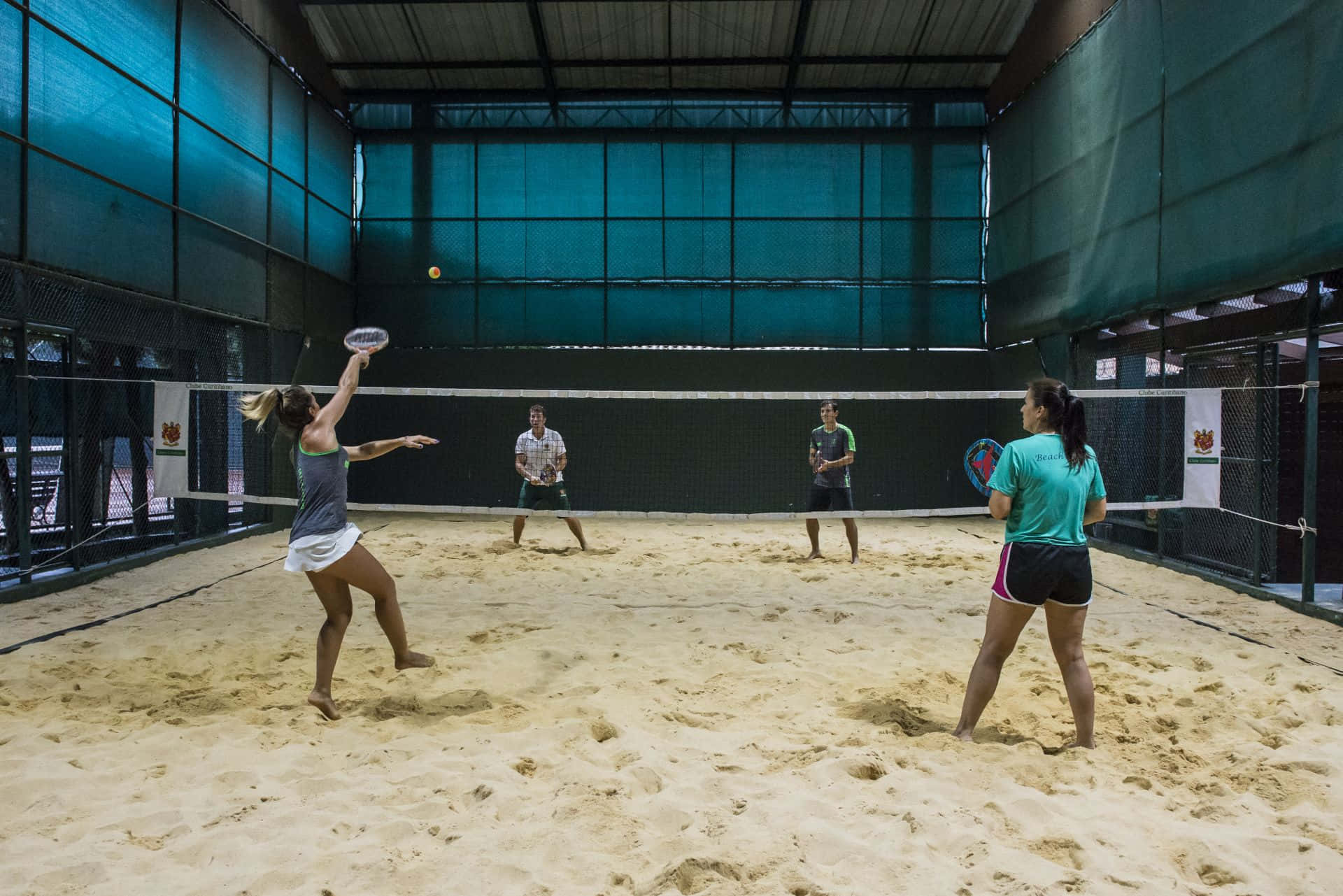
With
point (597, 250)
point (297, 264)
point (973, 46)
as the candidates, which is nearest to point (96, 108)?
point (297, 264)

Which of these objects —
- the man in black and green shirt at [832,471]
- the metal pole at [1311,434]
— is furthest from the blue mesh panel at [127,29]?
the metal pole at [1311,434]

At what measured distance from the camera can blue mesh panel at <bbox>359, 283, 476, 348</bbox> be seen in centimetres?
1498

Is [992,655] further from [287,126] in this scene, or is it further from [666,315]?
[287,126]

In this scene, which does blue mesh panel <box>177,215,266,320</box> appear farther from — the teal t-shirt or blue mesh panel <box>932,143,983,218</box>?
blue mesh panel <box>932,143,983,218</box>

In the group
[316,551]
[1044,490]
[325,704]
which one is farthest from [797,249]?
[325,704]

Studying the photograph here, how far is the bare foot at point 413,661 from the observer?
4816 millimetres

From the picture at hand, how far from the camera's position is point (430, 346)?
49.5 feet

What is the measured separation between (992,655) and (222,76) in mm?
11804

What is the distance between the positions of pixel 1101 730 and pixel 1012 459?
1556 millimetres

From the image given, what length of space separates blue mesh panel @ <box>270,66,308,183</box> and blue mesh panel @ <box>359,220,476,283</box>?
213 cm

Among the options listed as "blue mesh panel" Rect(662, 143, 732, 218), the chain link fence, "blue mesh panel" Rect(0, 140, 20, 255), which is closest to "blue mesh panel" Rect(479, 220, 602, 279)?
"blue mesh panel" Rect(662, 143, 732, 218)

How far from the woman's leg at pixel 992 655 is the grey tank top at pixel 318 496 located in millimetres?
3185

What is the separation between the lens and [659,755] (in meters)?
3.67

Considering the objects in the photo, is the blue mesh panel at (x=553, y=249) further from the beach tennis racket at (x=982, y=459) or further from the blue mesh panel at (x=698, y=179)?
the beach tennis racket at (x=982, y=459)
